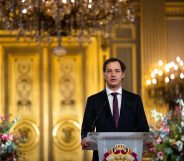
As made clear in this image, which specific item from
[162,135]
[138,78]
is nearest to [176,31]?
[138,78]

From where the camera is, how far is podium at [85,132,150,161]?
110 inches

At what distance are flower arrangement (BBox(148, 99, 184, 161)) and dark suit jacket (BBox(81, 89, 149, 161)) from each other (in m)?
0.15

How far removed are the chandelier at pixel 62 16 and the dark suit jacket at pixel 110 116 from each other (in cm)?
434

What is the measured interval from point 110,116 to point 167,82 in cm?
565

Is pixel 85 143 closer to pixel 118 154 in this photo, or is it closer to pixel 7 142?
pixel 118 154

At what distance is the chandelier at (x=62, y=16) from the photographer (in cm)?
769

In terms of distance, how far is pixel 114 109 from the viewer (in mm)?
3195

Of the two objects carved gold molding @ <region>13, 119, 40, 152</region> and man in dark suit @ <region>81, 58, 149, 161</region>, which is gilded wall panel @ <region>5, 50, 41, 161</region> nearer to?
carved gold molding @ <region>13, 119, 40, 152</region>

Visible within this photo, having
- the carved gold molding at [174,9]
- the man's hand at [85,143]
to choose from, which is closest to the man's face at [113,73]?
the man's hand at [85,143]

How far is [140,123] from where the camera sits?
10.6ft

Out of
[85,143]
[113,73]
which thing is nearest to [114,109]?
[113,73]

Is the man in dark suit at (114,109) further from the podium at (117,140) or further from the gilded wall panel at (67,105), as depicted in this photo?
the gilded wall panel at (67,105)

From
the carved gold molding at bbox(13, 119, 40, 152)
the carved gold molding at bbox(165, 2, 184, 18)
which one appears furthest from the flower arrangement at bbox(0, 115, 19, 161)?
the carved gold molding at bbox(165, 2, 184, 18)

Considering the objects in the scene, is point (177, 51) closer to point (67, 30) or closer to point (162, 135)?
point (67, 30)
